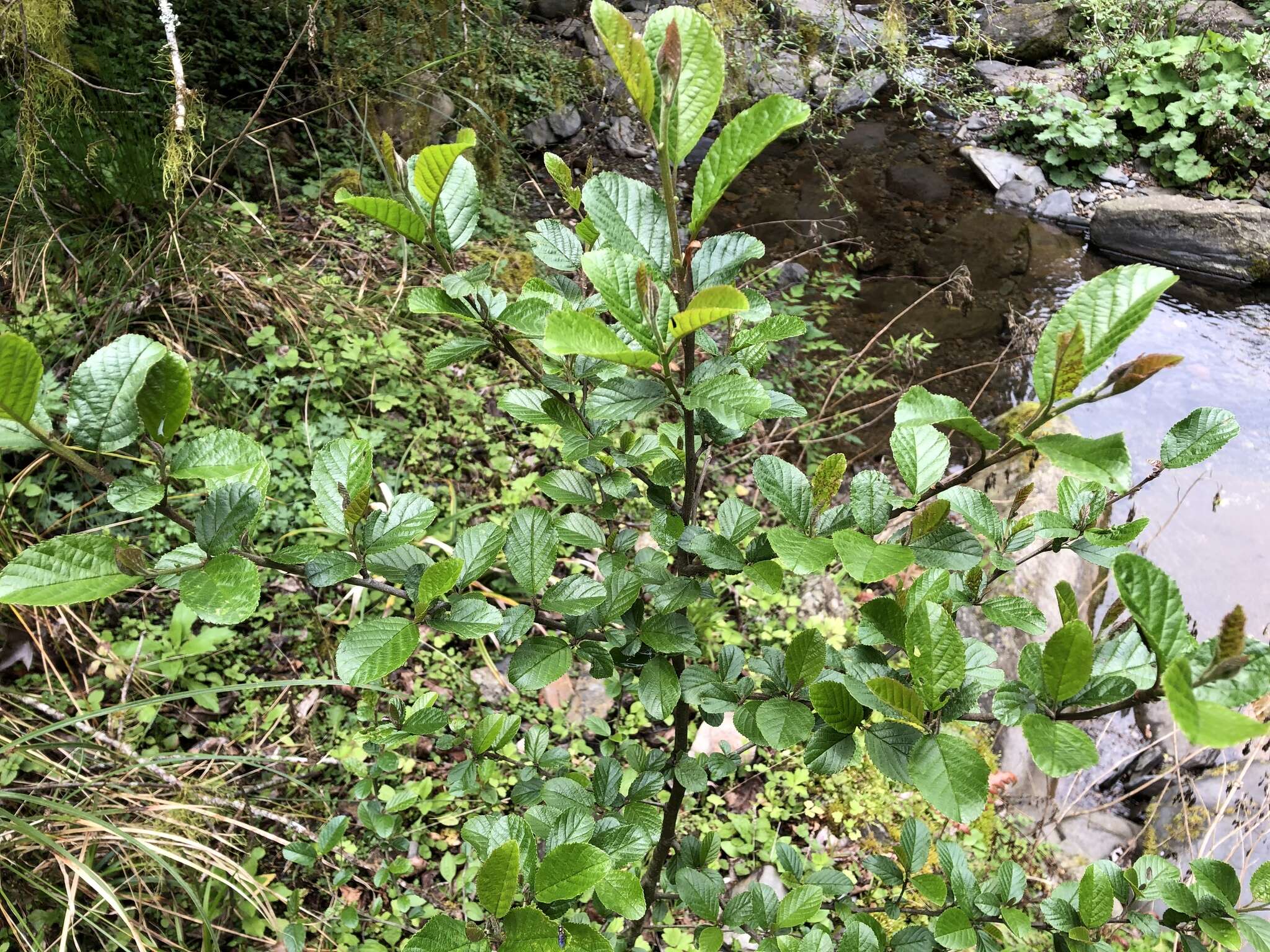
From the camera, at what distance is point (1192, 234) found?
566 centimetres

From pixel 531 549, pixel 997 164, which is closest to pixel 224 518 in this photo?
pixel 531 549

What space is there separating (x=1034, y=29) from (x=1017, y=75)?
74cm

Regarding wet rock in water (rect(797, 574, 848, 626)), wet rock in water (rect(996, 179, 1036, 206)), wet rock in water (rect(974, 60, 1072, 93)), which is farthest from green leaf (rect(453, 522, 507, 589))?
wet rock in water (rect(974, 60, 1072, 93))

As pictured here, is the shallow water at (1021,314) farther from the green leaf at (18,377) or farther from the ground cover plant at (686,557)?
the green leaf at (18,377)

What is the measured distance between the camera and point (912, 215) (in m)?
5.95

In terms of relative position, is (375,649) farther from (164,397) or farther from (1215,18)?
(1215,18)

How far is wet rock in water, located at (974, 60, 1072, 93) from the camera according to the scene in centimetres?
743

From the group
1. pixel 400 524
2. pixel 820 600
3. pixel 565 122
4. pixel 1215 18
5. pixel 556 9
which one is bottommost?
pixel 820 600

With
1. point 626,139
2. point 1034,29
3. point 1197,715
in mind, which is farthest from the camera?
point 1034,29

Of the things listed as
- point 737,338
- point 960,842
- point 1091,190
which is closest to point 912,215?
point 1091,190

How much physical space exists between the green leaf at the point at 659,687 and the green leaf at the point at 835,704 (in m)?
0.21

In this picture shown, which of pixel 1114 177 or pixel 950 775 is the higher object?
pixel 950 775

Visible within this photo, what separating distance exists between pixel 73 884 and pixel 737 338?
5.88 feet

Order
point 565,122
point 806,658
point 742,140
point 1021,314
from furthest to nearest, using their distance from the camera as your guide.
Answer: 1. point 565,122
2. point 1021,314
3. point 806,658
4. point 742,140
